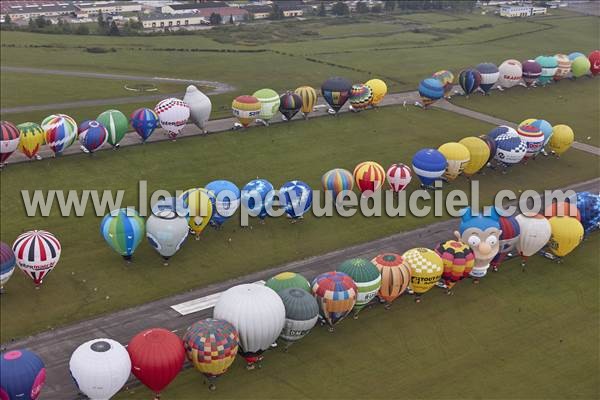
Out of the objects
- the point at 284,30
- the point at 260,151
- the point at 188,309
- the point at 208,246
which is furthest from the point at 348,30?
the point at 188,309

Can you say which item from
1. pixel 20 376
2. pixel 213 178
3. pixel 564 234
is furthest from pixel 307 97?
pixel 20 376

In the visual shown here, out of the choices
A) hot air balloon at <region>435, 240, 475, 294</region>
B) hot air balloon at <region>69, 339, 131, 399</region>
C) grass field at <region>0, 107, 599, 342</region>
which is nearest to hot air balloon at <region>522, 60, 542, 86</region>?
grass field at <region>0, 107, 599, 342</region>

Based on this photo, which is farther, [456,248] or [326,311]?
[456,248]

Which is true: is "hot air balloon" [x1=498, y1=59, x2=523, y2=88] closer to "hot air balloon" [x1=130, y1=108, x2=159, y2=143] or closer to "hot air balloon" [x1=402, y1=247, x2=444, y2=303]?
"hot air balloon" [x1=130, y1=108, x2=159, y2=143]

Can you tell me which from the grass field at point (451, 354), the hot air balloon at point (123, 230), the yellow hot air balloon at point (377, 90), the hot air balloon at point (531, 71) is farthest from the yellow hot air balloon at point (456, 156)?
the hot air balloon at point (531, 71)

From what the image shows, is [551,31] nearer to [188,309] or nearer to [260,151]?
[260,151]

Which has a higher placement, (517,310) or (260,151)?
(260,151)
